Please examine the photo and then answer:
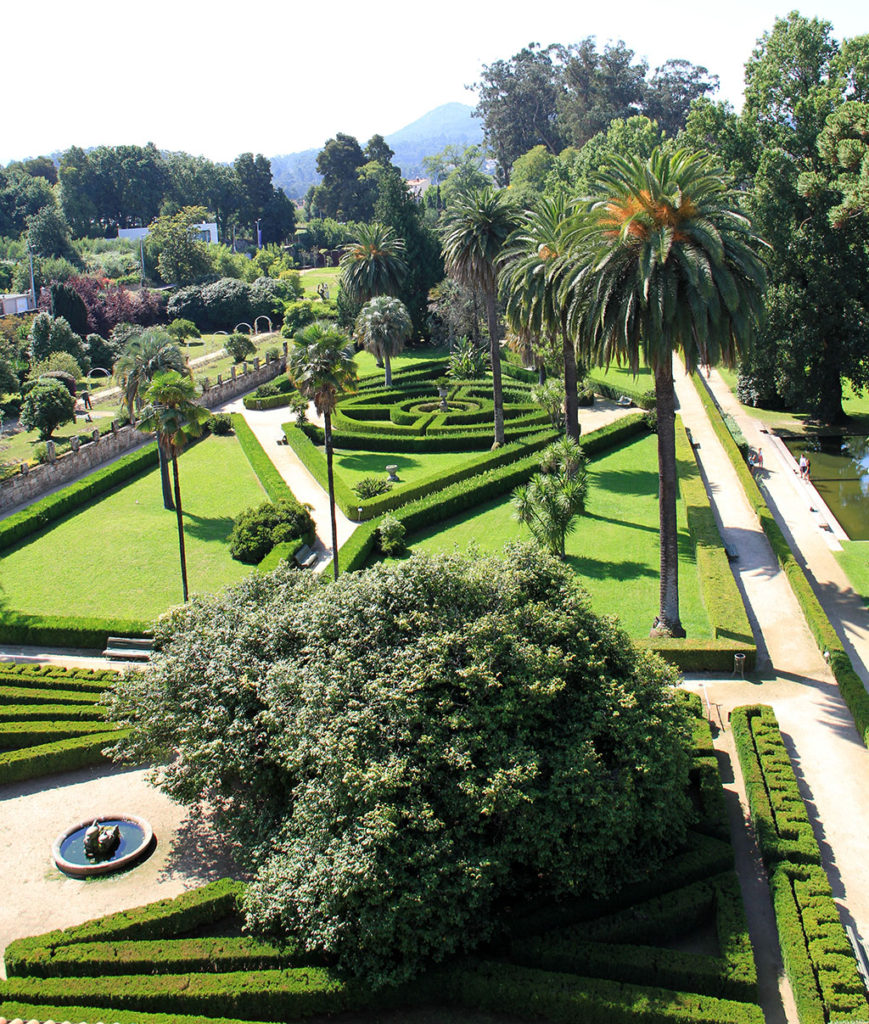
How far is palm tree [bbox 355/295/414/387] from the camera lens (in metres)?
61.2

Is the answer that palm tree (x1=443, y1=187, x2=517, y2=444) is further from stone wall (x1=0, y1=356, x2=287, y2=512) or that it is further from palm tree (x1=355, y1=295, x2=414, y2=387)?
stone wall (x1=0, y1=356, x2=287, y2=512)

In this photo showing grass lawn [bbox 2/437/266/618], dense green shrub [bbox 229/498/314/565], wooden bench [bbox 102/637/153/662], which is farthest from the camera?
dense green shrub [bbox 229/498/314/565]

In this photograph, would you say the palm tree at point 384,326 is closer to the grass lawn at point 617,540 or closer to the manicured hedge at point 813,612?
the grass lawn at point 617,540

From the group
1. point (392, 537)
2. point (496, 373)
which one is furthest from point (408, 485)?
point (496, 373)

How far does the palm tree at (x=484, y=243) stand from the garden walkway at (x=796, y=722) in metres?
14.9

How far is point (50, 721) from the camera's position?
24.7m

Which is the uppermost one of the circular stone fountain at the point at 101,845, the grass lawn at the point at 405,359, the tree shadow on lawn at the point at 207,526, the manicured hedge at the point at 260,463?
the grass lawn at the point at 405,359

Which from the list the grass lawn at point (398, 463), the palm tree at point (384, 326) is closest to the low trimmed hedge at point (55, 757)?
the grass lawn at point (398, 463)

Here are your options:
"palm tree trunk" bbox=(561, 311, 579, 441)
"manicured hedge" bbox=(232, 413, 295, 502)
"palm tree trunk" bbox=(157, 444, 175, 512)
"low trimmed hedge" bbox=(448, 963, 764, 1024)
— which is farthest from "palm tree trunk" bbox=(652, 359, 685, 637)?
"palm tree trunk" bbox=(157, 444, 175, 512)

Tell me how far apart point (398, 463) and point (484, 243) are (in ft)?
41.2

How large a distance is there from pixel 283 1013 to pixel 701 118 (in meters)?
52.9

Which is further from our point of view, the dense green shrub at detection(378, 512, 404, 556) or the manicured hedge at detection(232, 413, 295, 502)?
the manicured hedge at detection(232, 413, 295, 502)

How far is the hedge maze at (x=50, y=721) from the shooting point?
23.2 m

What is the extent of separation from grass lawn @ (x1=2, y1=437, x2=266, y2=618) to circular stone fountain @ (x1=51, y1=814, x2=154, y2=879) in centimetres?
1175
